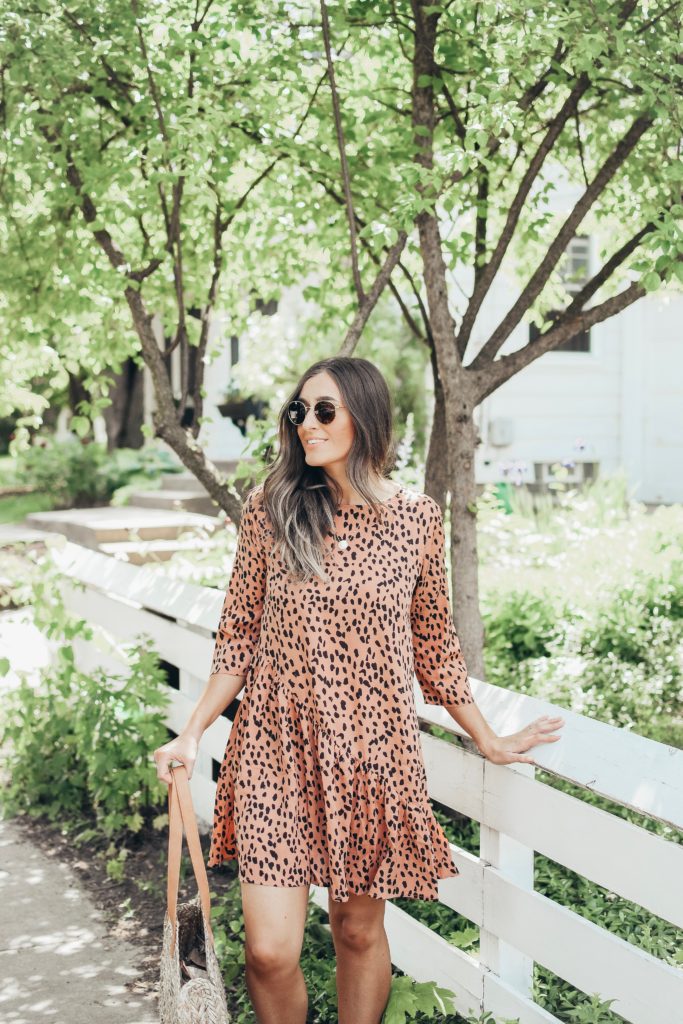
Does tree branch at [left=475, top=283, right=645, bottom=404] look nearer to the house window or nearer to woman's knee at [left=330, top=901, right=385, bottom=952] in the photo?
woman's knee at [left=330, top=901, right=385, bottom=952]

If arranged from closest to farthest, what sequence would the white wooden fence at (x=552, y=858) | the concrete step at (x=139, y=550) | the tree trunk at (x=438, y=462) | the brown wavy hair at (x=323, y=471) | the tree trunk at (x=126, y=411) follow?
the white wooden fence at (x=552, y=858) → the brown wavy hair at (x=323, y=471) → the tree trunk at (x=438, y=462) → the concrete step at (x=139, y=550) → the tree trunk at (x=126, y=411)

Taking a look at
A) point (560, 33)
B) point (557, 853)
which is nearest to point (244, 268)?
point (560, 33)

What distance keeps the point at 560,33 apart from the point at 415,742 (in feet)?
7.26

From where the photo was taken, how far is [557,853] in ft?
8.88

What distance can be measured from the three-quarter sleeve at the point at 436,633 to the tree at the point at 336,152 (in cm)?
134

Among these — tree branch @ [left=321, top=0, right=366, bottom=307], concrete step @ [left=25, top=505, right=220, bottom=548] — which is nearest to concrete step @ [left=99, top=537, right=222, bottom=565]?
concrete step @ [left=25, top=505, right=220, bottom=548]

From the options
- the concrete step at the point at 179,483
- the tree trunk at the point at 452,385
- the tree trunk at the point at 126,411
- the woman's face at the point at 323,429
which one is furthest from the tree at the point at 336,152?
the tree trunk at the point at 126,411

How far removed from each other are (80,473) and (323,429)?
1209 cm

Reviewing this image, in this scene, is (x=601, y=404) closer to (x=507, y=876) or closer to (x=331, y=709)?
(x=507, y=876)

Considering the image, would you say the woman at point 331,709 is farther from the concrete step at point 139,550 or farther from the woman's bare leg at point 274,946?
the concrete step at point 139,550

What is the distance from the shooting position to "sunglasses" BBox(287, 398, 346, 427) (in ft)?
9.10

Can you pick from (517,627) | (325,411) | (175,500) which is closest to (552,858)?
(325,411)

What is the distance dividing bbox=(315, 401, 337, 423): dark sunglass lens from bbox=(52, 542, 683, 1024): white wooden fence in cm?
90

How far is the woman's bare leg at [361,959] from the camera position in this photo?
275cm
